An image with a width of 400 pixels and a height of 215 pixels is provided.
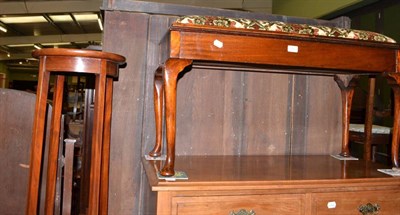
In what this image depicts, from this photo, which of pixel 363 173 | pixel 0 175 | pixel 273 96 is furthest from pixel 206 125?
pixel 0 175

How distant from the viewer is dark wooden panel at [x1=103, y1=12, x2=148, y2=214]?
58.5 inches

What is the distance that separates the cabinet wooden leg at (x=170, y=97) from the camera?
1099mm

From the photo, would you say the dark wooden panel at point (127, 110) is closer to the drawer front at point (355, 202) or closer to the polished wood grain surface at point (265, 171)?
the polished wood grain surface at point (265, 171)

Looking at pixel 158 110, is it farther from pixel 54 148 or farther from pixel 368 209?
pixel 368 209

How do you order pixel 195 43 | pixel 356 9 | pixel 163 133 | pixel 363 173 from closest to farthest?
pixel 195 43, pixel 363 173, pixel 163 133, pixel 356 9

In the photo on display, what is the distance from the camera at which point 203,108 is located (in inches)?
61.8

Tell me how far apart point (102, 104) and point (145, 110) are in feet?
1.12

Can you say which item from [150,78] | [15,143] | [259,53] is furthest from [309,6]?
[15,143]

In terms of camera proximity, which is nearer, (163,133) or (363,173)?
(363,173)

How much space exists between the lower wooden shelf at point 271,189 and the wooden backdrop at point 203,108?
18 cm

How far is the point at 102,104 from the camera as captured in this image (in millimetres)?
1188

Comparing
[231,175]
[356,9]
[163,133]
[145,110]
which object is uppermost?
[356,9]

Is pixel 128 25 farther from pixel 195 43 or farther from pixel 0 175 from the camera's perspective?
pixel 0 175

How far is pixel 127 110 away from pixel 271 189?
74cm
